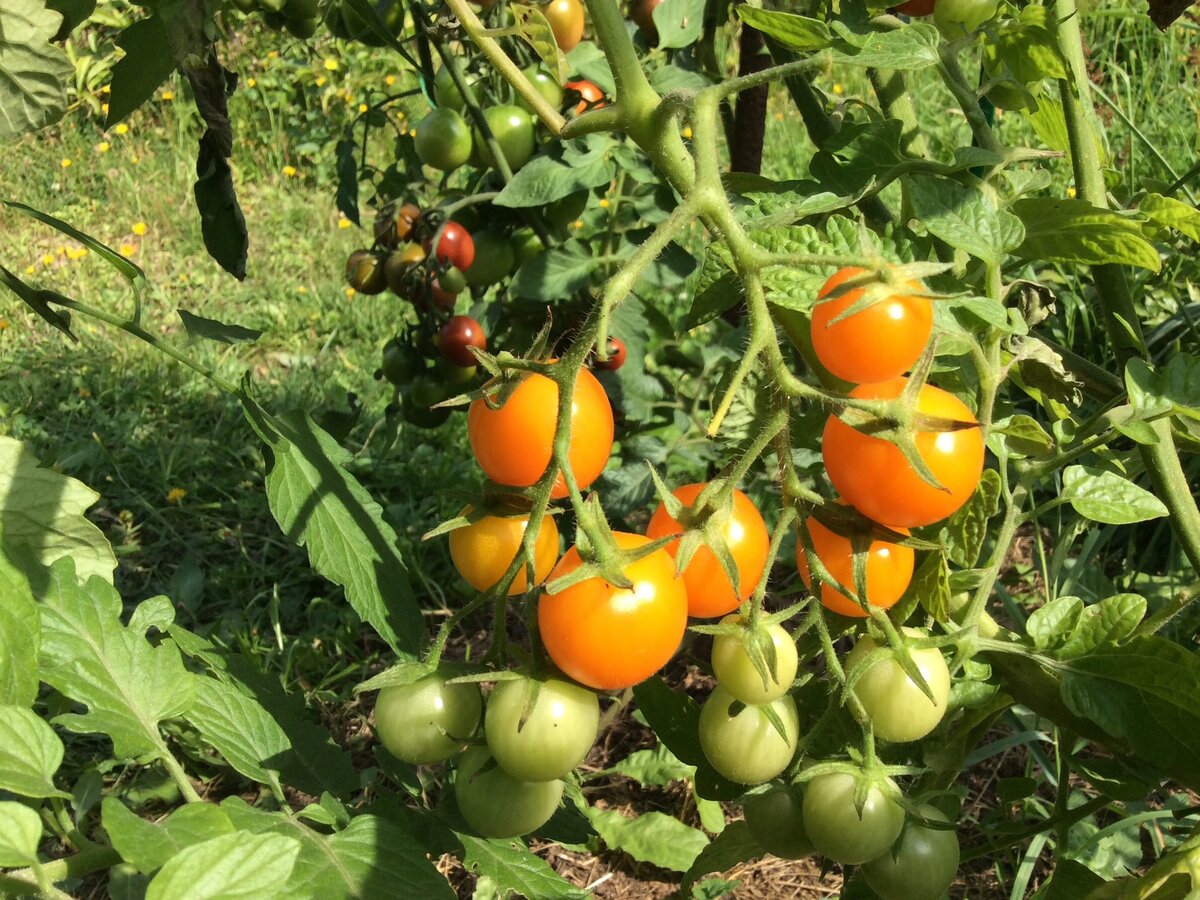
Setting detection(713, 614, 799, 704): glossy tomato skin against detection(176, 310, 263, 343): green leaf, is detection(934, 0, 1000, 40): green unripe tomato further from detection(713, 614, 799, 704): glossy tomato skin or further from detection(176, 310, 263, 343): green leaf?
detection(176, 310, 263, 343): green leaf

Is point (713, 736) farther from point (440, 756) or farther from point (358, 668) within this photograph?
point (358, 668)

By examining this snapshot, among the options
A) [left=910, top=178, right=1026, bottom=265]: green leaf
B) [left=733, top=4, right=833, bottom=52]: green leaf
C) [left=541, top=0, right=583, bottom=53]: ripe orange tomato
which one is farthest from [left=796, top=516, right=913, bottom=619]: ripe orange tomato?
[left=541, top=0, right=583, bottom=53]: ripe orange tomato

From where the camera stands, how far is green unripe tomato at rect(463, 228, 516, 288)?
4.97 ft

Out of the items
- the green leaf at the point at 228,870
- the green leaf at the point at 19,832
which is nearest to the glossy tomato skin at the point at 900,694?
the green leaf at the point at 228,870

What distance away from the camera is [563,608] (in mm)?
604

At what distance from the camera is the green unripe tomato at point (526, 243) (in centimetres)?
155

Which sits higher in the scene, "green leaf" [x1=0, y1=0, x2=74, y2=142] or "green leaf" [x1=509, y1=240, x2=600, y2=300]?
"green leaf" [x1=0, y1=0, x2=74, y2=142]

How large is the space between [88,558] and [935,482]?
0.67 meters

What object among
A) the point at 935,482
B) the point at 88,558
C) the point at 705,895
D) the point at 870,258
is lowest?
the point at 705,895

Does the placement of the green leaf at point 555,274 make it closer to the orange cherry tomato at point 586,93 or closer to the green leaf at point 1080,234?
the orange cherry tomato at point 586,93

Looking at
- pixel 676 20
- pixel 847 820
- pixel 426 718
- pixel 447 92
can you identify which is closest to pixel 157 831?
pixel 426 718

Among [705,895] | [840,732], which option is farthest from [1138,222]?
[705,895]

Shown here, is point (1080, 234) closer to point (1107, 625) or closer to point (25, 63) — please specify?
point (1107, 625)

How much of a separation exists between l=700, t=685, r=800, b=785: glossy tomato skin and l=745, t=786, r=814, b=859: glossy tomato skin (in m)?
0.10
